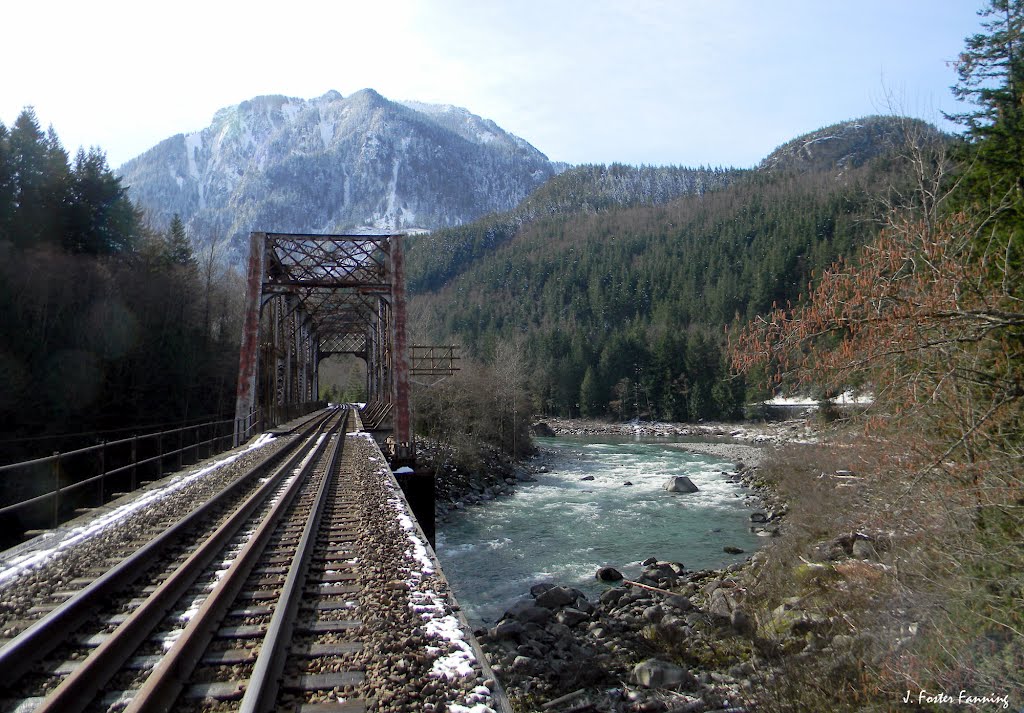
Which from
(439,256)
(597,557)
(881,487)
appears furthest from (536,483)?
(439,256)

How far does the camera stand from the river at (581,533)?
13578 mm

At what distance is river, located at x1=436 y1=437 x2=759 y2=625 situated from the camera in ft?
44.5

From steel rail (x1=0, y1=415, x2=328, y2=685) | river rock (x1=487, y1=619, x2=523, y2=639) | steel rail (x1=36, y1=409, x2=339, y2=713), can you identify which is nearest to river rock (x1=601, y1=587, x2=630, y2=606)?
river rock (x1=487, y1=619, x2=523, y2=639)

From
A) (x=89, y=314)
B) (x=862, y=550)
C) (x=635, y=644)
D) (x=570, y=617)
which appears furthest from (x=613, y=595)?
(x=89, y=314)

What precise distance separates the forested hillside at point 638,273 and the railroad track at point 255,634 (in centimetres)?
4531

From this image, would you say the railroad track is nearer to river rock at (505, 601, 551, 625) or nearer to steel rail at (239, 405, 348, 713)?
steel rail at (239, 405, 348, 713)

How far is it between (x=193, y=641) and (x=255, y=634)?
43 centimetres

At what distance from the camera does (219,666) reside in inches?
151

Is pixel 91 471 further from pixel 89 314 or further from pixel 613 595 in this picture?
pixel 613 595

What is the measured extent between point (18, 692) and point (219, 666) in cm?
100

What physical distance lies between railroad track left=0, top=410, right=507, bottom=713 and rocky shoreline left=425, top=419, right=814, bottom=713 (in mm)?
2869

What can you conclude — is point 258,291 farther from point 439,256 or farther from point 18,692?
point 439,256

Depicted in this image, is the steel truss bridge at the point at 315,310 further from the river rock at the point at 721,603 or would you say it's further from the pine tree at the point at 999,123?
the pine tree at the point at 999,123

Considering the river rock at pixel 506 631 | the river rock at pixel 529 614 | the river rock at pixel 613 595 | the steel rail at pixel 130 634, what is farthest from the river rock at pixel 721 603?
the steel rail at pixel 130 634
